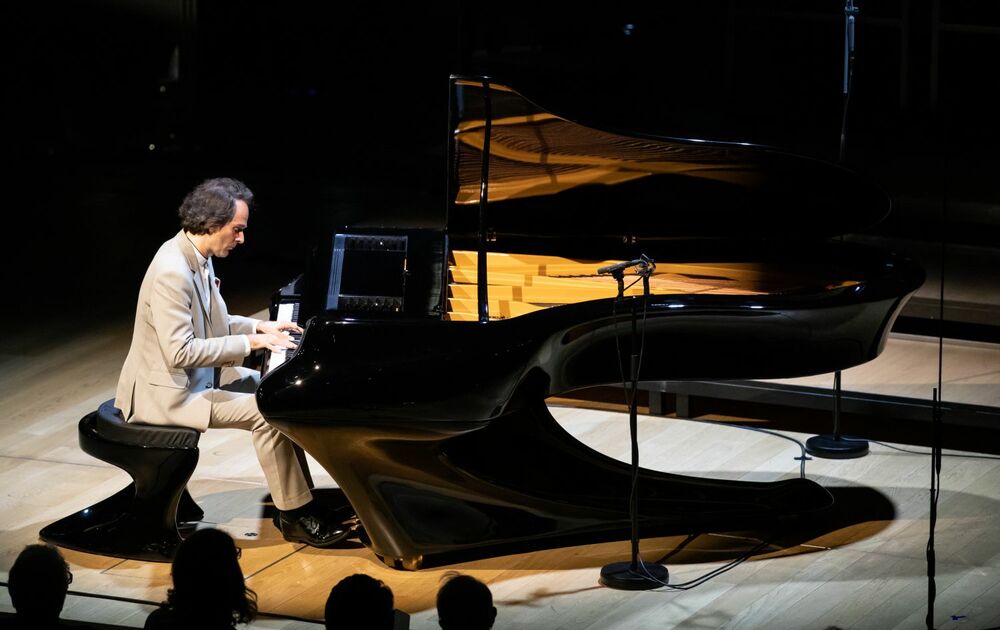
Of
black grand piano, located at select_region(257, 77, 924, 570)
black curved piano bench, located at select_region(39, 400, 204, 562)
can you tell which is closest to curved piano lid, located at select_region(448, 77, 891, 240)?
black grand piano, located at select_region(257, 77, 924, 570)

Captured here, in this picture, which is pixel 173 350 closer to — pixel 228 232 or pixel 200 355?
pixel 200 355

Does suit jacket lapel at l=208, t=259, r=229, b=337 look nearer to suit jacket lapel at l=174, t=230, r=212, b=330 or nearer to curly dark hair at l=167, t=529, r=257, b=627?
suit jacket lapel at l=174, t=230, r=212, b=330

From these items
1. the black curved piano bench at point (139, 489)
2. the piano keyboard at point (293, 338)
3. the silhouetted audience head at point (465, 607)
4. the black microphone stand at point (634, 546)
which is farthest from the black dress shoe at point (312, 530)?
the silhouetted audience head at point (465, 607)

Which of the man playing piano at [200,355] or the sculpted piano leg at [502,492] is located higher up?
the man playing piano at [200,355]

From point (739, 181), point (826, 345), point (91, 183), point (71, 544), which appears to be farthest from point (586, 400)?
point (91, 183)

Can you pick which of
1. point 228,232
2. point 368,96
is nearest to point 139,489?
point 228,232

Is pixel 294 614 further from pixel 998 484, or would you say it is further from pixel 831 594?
pixel 998 484

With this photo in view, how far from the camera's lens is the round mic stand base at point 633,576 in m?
3.94

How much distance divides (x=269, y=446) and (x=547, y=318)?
2.97 ft

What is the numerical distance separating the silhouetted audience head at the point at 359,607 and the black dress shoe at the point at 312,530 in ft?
6.08

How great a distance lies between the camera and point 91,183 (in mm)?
9273

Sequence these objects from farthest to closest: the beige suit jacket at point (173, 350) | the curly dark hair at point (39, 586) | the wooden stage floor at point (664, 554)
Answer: the beige suit jacket at point (173, 350)
the wooden stage floor at point (664, 554)
the curly dark hair at point (39, 586)

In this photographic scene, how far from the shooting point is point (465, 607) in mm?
2352

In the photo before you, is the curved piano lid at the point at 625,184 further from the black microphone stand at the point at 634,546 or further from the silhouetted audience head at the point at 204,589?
the silhouetted audience head at the point at 204,589
